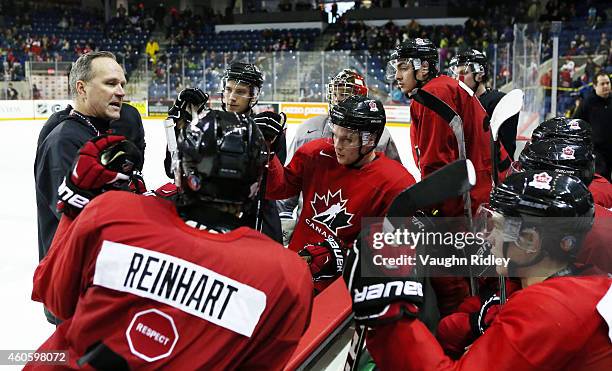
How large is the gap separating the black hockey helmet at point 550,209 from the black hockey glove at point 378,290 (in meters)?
0.25

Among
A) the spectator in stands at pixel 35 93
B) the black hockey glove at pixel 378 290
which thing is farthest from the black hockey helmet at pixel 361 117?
the spectator in stands at pixel 35 93

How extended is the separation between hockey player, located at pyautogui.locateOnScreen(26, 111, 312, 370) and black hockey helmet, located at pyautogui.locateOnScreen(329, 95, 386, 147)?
1.00 metres

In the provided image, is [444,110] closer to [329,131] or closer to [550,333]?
[329,131]

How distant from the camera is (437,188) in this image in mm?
1123

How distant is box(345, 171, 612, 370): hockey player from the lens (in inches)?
39.2

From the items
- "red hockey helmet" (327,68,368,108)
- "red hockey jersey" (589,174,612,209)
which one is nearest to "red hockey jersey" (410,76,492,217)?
"red hockey helmet" (327,68,368,108)

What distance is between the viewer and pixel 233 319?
100cm

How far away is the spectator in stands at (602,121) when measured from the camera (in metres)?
4.65

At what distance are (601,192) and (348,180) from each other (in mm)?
880

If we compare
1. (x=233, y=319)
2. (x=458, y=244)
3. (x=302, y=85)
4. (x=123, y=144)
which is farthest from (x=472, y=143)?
(x=302, y=85)

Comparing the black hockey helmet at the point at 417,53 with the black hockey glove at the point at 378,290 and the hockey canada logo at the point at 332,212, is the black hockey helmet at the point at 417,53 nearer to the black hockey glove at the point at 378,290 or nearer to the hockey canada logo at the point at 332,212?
the hockey canada logo at the point at 332,212

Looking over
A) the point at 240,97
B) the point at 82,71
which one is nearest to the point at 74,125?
the point at 82,71

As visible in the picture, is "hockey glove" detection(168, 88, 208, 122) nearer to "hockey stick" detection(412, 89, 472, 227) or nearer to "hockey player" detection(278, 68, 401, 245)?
"hockey player" detection(278, 68, 401, 245)

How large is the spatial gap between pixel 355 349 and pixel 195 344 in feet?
1.69
